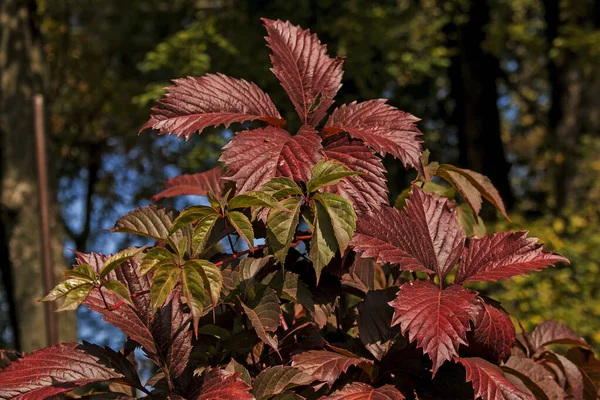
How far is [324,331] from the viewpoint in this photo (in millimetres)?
1254

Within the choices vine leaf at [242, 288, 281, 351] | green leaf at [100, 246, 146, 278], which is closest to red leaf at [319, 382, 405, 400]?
vine leaf at [242, 288, 281, 351]

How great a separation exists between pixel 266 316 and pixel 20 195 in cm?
641

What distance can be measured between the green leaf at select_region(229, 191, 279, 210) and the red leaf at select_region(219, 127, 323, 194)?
7 centimetres

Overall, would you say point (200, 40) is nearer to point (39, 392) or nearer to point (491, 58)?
point (491, 58)

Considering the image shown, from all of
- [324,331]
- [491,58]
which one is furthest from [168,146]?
[324,331]

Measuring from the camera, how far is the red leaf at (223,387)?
90 cm

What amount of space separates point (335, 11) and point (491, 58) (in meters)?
3.12

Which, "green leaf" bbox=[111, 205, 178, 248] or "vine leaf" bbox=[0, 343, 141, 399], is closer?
"vine leaf" bbox=[0, 343, 141, 399]

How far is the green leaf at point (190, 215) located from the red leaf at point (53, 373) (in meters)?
0.22


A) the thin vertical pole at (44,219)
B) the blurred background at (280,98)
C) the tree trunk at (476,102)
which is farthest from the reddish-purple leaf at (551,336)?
the tree trunk at (476,102)

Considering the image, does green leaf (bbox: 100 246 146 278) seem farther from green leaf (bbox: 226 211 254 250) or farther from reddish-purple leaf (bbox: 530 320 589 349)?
reddish-purple leaf (bbox: 530 320 589 349)

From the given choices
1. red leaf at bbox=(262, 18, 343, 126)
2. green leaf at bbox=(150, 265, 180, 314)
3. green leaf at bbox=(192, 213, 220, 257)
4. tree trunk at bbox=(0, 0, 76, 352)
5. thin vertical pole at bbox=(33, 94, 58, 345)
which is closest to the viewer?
green leaf at bbox=(150, 265, 180, 314)

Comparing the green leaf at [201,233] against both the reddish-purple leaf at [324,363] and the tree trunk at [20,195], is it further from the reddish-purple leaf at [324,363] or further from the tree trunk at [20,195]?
the tree trunk at [20,195]

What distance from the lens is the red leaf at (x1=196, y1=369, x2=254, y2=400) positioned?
35.4 inches
